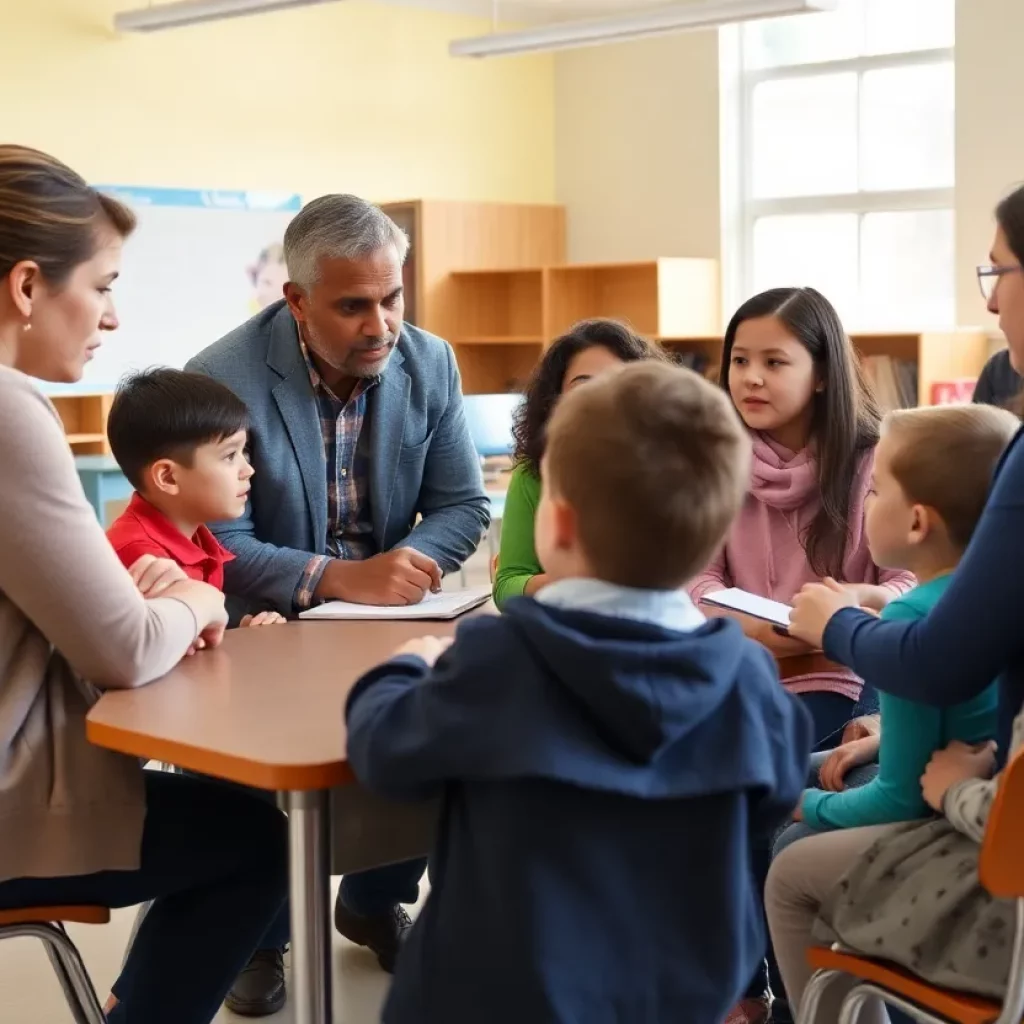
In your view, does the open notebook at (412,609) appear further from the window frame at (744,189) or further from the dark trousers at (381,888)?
the window frame at (744,189)

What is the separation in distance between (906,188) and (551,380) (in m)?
5.85

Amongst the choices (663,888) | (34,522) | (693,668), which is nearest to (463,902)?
(663,888)

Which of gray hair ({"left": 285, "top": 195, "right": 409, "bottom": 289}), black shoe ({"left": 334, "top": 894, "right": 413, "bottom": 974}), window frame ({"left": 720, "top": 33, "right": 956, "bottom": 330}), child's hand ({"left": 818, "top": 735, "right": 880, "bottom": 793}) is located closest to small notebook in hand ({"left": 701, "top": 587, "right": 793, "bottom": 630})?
child's hand ({"left": 818, "top": 735, "right": 880, "bottom": 793})

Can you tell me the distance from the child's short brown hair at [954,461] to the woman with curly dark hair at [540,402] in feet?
2.71

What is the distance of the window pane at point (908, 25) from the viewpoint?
7879 mm

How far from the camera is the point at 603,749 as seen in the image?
4.62 feet

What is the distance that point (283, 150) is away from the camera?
852cm

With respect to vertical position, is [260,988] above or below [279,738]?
below

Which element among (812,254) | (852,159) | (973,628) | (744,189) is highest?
(852,159)

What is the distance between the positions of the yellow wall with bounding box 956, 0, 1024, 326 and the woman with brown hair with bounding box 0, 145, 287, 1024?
590cm

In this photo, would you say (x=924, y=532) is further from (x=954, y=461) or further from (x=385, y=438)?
(x=385, y=438)

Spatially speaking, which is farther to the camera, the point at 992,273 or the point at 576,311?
the point at 576,311

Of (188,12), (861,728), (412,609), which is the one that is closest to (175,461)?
(412,609)

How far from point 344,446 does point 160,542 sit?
601 mm
